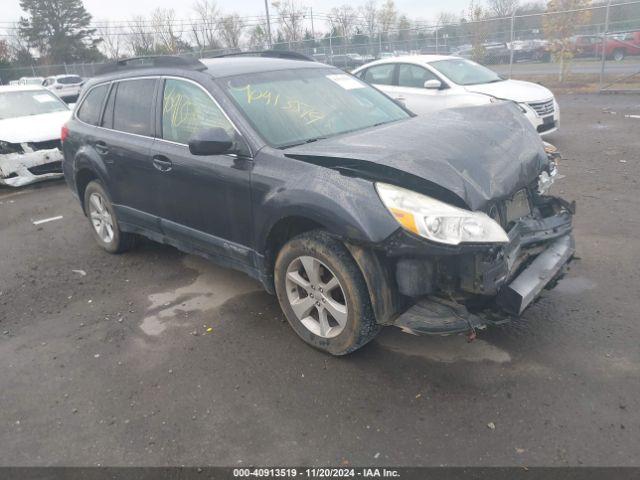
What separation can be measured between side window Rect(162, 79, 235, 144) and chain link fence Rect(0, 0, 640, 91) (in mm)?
14500

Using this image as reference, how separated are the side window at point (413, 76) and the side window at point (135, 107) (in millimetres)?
6010

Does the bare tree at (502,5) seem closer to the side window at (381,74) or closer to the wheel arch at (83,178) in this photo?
the side window at (381,74)

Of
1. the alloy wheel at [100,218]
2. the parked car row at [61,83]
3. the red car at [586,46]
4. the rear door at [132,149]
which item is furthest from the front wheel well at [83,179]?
the parked car row at [61,83]

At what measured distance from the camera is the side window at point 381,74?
382 inches

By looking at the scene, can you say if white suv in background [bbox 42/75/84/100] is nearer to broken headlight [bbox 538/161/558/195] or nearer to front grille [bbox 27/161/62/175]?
front grille [bbox 27/161/62/175]

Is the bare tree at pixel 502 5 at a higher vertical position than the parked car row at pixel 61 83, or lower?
higher

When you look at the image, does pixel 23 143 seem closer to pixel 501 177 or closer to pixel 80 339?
pixel 80 339

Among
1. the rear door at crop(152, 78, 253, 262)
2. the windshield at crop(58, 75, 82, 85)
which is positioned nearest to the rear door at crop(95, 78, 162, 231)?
the rear door at crop(152, 78, 253, 262)

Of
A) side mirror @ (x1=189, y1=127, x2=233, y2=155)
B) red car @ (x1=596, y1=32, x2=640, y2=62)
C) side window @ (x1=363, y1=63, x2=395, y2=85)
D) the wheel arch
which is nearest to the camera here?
side mirror @ (x1=189, y1=127, x2=233, y2=155)

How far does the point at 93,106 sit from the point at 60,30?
181 ft

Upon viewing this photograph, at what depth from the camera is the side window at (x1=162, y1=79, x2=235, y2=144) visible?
148 inches

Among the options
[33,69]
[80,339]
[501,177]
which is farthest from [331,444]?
[33,69]

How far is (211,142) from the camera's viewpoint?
131 inches

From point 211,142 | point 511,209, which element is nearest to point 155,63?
point 211,142
